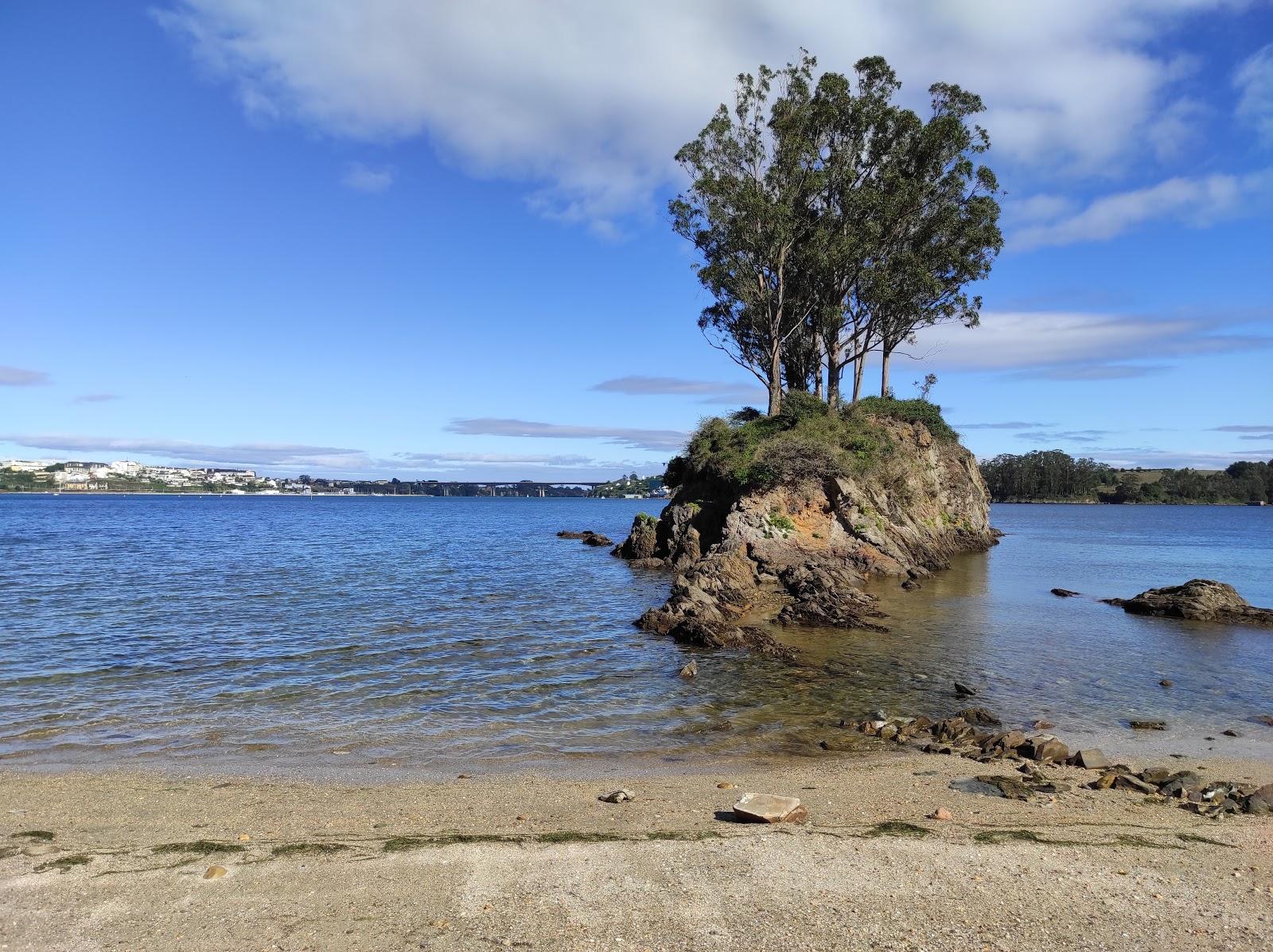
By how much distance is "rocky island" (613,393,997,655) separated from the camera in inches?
921

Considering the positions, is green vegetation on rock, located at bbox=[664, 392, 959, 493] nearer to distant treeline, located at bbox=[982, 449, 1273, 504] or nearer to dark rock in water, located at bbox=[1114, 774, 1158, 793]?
dark rock in water, located at bbox=[1114, 774, 1158, 793]

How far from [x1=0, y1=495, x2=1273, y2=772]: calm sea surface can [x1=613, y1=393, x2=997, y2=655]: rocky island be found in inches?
66.9

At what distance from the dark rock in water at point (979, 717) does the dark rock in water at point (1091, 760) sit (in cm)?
224

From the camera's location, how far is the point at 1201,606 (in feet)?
82.9

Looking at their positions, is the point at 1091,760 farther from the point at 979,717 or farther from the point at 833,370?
the point at 833,370

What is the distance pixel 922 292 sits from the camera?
139 feet

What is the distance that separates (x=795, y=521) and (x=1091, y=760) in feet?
74.7

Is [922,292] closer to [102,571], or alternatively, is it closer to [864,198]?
[864,198]

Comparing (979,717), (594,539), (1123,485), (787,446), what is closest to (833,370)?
(787,446)

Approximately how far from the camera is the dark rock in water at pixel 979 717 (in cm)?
1350

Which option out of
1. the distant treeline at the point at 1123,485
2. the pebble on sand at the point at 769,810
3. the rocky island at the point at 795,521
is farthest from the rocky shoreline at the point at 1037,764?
the distant treeline at the point at 1123,485

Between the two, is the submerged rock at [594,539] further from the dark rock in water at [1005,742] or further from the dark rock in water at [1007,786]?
the dark rock in water at [1007,786]

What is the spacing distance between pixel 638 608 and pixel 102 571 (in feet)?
86.7

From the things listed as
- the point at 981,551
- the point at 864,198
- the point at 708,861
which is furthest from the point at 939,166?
the point at 708,861
